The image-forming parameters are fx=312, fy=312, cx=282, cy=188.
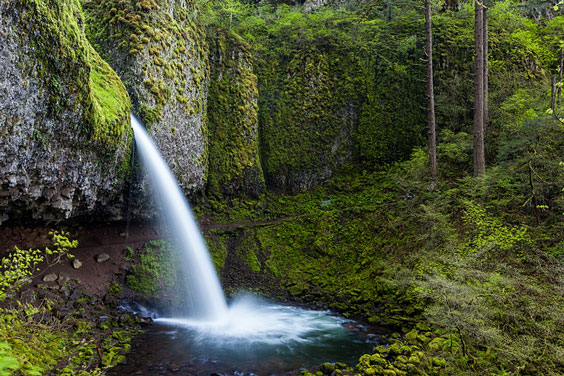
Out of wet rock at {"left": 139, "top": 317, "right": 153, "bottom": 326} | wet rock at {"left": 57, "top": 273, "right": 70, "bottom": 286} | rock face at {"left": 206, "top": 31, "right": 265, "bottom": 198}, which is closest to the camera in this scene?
wet rock at {"left": 57, "top": 273, "right": 70, "bottom": 286}

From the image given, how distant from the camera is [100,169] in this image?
8.92 m

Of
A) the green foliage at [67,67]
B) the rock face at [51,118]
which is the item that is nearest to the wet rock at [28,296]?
the rock face at [51,118]

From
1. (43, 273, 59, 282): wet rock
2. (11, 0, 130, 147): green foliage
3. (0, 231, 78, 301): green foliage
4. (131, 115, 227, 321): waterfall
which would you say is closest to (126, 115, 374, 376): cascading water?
(131, 115, 227, 321): waterfall

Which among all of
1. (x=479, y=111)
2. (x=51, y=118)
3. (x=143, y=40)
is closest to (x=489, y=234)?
(x=479, y=111)

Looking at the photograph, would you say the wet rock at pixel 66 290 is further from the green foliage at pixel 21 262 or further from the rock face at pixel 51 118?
the rock face at pixel 51 118

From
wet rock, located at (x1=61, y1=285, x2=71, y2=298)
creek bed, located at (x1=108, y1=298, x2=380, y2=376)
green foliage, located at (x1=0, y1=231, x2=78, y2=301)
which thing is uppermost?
green foliage, located at (x1=0, y1=231, x2=78, y2=301)

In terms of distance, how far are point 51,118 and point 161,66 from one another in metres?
6.01

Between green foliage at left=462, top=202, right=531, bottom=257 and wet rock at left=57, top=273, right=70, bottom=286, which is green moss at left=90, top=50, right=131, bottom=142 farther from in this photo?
green foliage at left=462, top=202, right=531, bottom=257

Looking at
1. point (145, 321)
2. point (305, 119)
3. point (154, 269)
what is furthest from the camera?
point (305, 119)

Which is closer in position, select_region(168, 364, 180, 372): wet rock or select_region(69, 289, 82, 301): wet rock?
select_region(168, 364, 180, 372): wet rock

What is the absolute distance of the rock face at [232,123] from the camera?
15.1 m

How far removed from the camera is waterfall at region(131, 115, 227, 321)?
414 inches

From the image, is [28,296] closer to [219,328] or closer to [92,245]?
[92,245]

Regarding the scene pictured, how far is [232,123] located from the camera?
15719mm
